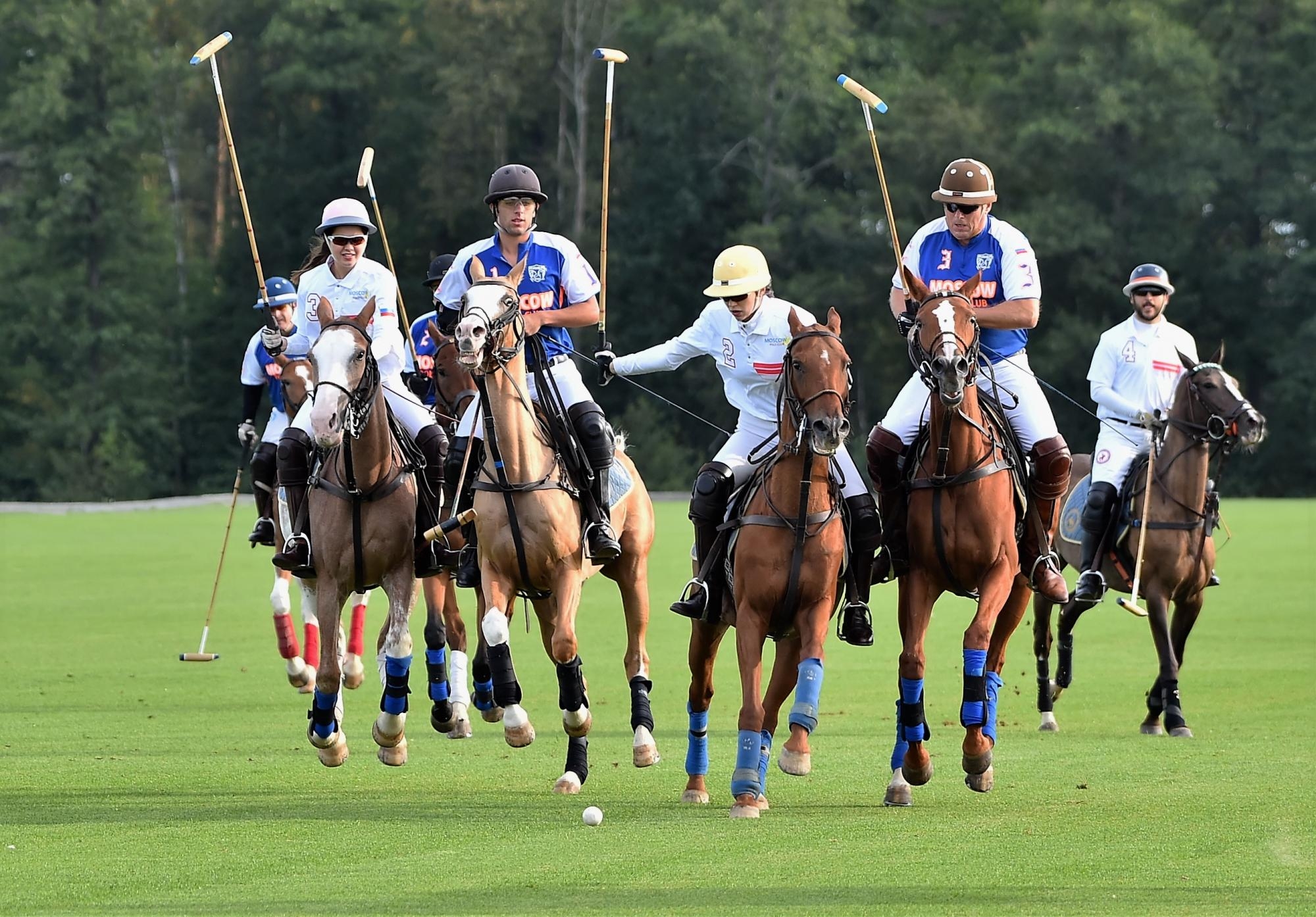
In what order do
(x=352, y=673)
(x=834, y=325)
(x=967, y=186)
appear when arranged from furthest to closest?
(x=352, y=673) < (x=967, y=186) < (x=834, y=325)

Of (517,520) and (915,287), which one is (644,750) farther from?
(915,287)

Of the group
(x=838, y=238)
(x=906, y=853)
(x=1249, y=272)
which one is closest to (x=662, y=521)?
(x=838, y=238)

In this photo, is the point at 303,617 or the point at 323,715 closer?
the point at 323,715

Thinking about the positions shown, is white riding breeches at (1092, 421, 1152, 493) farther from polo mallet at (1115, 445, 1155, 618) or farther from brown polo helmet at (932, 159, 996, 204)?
brown polo helmet at (932, 159, 996, 204)

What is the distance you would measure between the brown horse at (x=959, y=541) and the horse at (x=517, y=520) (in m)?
1.56

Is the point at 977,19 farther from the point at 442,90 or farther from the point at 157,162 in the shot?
the point at 157,162

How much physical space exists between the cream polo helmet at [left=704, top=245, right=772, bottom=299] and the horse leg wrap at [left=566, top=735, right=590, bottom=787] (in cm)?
232

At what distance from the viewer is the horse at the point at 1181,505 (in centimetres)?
1326

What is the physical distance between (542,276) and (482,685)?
2833 mm

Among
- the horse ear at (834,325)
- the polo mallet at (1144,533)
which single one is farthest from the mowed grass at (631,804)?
the horse ear at (834,325)

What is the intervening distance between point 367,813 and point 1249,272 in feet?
149

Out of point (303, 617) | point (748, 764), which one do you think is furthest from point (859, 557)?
point (303, 617)

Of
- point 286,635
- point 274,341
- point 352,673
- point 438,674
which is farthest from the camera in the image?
point 286,635

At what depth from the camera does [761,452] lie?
9.84 metres
